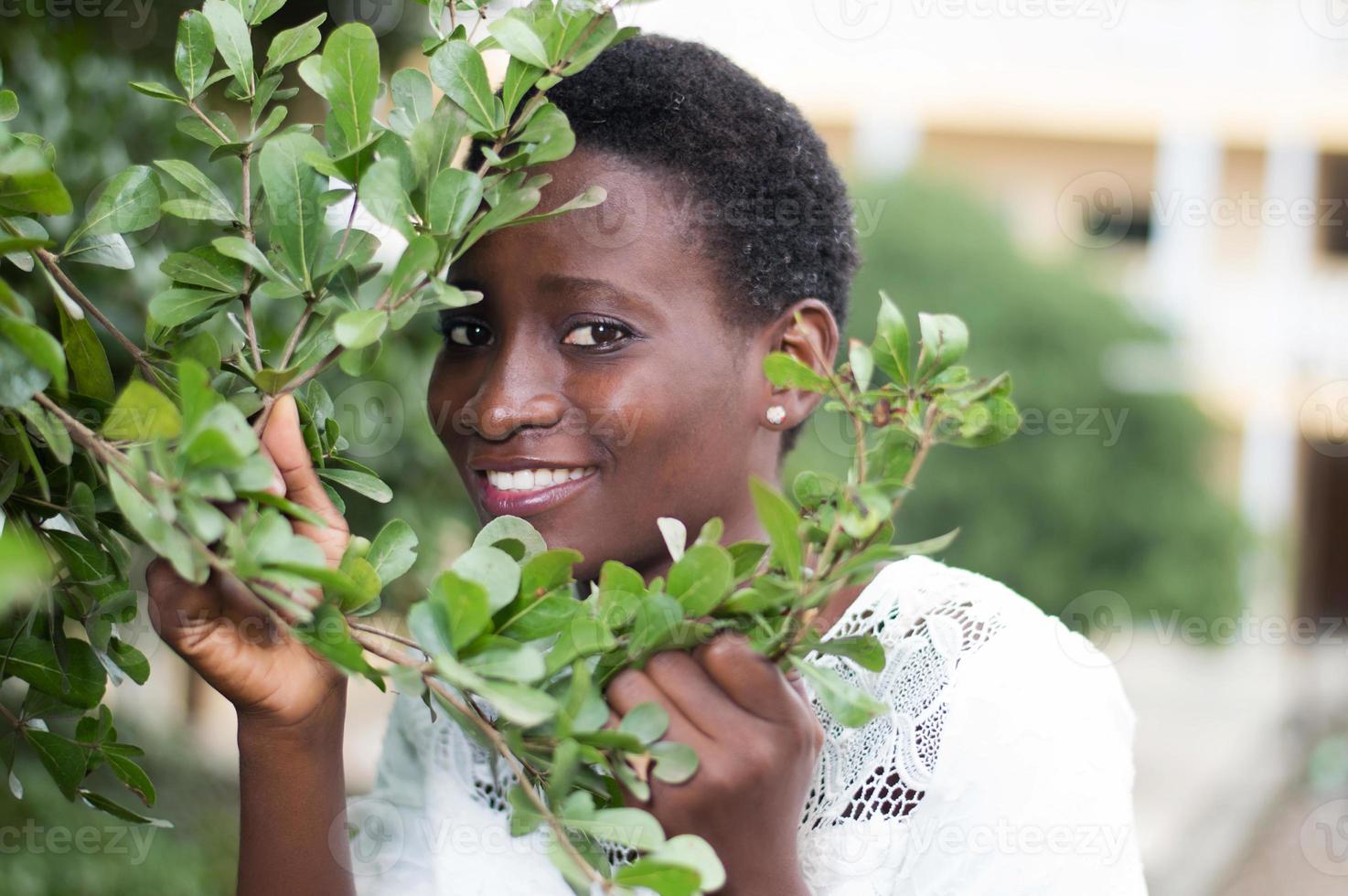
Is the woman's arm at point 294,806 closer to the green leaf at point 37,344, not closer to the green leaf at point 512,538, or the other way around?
the green leaf at point 512,538

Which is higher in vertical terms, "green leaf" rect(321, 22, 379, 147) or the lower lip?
"green leaf" rect(321, 22, 379, 147)

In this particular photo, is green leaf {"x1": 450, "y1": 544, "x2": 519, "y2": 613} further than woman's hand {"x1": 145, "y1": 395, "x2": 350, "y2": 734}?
No

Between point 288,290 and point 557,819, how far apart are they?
45cm

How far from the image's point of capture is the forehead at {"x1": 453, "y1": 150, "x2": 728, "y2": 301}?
4.73 ft

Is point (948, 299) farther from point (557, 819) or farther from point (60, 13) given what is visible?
point (557, 819)

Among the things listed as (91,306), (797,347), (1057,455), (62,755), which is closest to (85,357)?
(91,306)

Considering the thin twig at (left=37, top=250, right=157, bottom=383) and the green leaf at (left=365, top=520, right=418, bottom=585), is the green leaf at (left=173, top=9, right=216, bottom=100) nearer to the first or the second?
the thin twig at (left=37, top=250, right=157, bottom=383)

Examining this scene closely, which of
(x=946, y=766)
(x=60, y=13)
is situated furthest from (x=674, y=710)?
(x=60, y=13)

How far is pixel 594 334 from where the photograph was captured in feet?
4.86

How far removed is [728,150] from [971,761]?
2.47 feet

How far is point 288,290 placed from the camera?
1.03 metres

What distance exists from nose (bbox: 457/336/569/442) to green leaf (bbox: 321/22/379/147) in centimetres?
46
